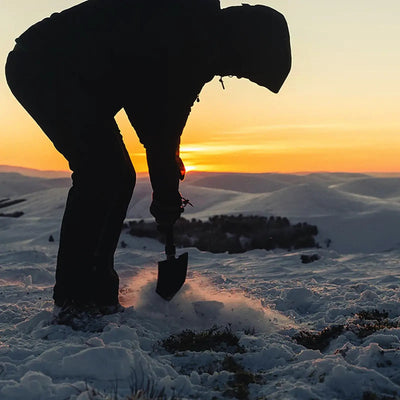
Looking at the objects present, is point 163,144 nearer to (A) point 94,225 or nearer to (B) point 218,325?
(A) point 94,225

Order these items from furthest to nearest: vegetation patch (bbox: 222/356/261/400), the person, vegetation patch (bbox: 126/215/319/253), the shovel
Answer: vegetation patch (bbox: 126/215/319/253)
the shovel
the person
vegetation patch (bbox: 222/356/261/400)

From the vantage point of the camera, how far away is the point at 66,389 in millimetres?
2014

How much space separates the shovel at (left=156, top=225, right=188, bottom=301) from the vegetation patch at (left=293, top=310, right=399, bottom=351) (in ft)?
3.72

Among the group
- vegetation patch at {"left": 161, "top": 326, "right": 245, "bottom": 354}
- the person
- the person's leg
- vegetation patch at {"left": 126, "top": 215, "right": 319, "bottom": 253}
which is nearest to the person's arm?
the person

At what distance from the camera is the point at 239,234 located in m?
10.2

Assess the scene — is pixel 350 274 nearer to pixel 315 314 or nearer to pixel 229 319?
pixel 315 314

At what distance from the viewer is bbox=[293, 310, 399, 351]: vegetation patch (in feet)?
9.53

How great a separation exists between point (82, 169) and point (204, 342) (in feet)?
4.68

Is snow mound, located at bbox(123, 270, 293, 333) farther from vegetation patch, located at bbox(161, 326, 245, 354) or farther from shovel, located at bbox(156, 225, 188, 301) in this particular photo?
vegetation patch, located at bbox(161, 326, 245, 354)

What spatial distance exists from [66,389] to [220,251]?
6724mm

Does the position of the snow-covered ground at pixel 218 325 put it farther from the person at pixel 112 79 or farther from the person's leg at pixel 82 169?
the person at pixel 112 79

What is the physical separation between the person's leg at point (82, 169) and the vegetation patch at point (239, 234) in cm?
539

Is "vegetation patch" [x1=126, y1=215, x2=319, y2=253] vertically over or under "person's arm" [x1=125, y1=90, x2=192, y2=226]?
under

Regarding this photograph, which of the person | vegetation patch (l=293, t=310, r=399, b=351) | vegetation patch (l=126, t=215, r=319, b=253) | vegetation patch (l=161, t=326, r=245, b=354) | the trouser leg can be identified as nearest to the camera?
vegetation patch (l=161, t=326, r=245, b=354)
